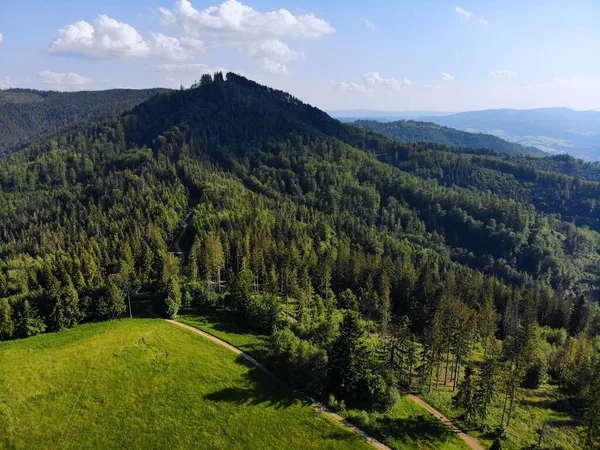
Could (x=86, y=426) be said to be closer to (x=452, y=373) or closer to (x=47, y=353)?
(x=47, y=353)

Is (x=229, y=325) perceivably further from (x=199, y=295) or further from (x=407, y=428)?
(x=407, y=428)

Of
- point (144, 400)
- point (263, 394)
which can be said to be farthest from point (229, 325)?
point (144, 400)

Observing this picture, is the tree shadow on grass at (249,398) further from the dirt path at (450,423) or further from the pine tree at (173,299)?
the pine tree at (173,299)

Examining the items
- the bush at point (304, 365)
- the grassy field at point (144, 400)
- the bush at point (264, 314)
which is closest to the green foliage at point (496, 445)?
the grassy field at point (144, 400)

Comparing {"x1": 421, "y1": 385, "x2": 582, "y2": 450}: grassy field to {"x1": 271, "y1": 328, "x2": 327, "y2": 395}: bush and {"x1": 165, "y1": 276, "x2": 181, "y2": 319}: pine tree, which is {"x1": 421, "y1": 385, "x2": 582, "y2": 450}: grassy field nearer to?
{"x1": 271, "y1": 328, "x2": 327, "y2": 395}: bush

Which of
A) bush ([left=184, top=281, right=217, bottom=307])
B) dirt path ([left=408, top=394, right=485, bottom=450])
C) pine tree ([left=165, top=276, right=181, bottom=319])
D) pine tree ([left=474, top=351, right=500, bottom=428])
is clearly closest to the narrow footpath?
dirt path ([left=408, top=394, right=485, bottom=450])

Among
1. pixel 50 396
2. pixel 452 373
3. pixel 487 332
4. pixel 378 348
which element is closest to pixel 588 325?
pixel 487 332
